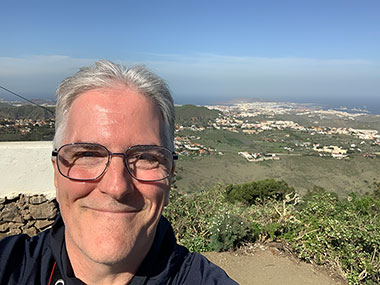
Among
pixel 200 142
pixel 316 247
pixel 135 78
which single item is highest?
pixel 135 78

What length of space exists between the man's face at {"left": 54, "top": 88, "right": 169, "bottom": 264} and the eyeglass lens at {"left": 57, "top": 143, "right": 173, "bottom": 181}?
0.07ft

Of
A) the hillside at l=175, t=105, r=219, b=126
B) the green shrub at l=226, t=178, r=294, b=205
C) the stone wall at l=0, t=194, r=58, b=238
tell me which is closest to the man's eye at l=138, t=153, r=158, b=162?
the stone wall at l=0, t=194, r=58, b=238

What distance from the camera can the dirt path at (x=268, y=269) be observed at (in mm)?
3879

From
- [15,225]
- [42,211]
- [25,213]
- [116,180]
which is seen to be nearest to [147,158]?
[116,180]

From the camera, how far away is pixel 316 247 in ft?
Answer: 13.9

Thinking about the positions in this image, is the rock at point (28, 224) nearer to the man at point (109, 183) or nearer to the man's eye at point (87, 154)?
the man at point (109, 183)

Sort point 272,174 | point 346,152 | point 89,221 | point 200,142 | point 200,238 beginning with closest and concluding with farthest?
point 89,221 → point 200,238 → point 272,174 → point 346,152 → point 200,142

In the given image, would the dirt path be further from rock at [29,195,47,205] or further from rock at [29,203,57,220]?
rock at [29,195,47,205]

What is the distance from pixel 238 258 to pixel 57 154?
3.95 metres

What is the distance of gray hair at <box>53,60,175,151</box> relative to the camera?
1.03 meters

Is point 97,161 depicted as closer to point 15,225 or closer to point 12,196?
point 12,196

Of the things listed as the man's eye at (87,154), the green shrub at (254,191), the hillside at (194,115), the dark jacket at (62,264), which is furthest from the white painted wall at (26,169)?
the hillside at (194,115)

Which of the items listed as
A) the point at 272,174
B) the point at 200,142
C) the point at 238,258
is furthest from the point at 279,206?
the point at 200,142

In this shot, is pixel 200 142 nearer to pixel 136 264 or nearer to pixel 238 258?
pixel 238 258
